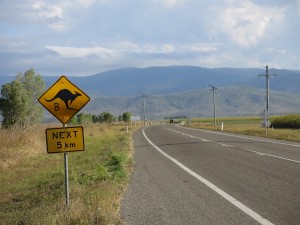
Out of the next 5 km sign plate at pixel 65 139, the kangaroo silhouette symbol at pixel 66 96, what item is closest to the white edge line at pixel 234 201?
the next 5 km sign plate at pixel 65 139

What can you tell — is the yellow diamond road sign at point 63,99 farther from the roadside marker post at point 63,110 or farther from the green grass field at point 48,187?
the green grass field at point 48,187

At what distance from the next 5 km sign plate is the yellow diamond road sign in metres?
0.25

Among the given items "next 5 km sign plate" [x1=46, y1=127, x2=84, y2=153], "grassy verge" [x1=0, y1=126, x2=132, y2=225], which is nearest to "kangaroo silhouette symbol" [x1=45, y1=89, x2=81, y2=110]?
"next 5 km sign plate" [x1=46, y1=127, x2=84, y2=153]

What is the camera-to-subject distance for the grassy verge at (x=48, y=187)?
7802 millimetres

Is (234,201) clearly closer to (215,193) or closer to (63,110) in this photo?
(215,193)

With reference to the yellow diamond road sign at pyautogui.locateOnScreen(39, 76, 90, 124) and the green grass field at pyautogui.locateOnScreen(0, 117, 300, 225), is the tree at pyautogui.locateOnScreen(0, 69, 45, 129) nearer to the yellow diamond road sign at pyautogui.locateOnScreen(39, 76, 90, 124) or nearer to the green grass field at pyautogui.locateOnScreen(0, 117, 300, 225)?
the green grass field at pyautogui.locateOnScreen(0, 117, 300, 225)

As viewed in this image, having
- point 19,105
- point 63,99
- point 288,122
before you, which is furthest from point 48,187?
point 288,122

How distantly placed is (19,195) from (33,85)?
26.6 metres

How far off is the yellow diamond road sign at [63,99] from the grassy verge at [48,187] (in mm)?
1621

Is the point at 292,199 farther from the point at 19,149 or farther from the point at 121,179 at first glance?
the point at 19,149

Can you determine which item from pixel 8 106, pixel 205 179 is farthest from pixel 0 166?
pixel 8 106

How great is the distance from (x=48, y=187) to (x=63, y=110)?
17.5ft

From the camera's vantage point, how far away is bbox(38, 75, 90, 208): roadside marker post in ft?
28.6

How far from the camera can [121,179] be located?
12.9 meters
